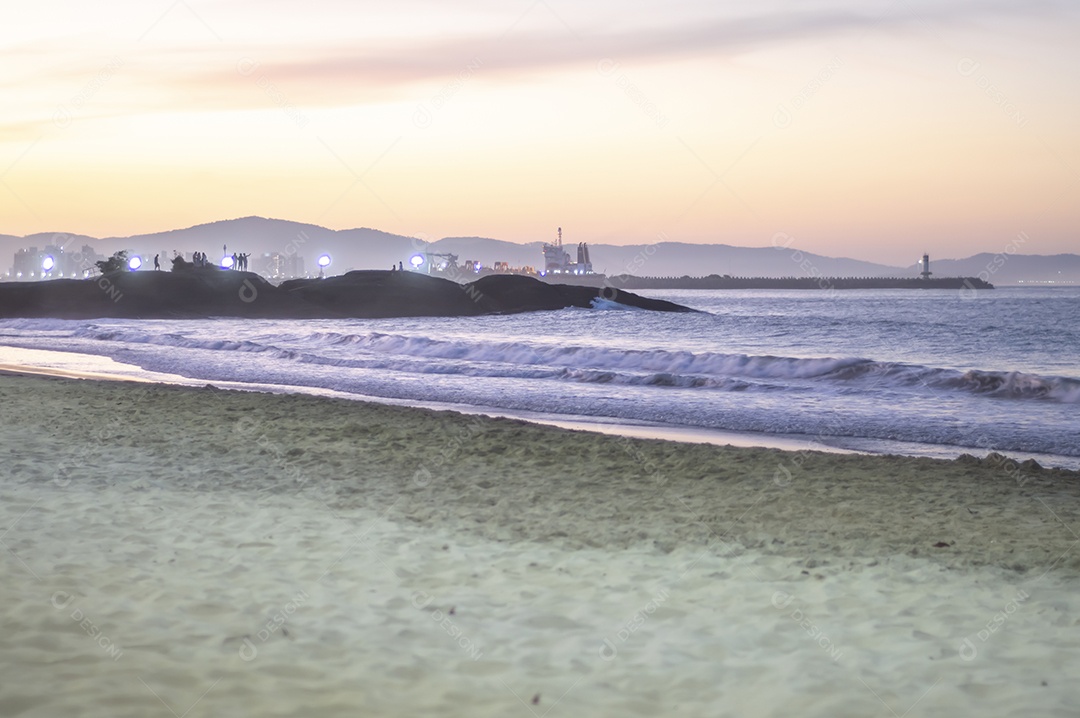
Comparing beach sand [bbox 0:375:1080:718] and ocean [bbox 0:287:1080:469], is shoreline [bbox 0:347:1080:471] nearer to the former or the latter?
ocean [bbox 0:287:1080:469]

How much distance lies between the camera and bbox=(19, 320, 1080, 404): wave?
21781mm

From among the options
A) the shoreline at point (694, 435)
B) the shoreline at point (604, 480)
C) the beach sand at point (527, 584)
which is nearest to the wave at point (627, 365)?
the shoreline at point (694, 435)

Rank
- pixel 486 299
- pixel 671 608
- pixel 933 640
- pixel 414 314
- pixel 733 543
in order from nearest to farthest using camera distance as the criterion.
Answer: pixel 933 640 < pixel 671 608 < pixel 733 543 < pixel 414 314 < pixel 486 299

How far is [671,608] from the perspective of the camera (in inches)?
234

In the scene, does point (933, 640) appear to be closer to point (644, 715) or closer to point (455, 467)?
point (644, 715)

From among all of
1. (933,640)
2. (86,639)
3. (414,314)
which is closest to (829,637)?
(933,640)

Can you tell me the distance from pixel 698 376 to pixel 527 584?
17.8 meters

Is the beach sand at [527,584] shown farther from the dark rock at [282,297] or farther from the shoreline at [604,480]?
the dark rock at [282,297]

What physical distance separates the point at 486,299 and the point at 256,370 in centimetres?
4777

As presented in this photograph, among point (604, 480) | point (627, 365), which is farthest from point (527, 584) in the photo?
point (627, 365)

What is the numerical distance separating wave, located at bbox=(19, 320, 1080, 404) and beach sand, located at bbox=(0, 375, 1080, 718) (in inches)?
422

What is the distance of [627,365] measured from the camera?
94.8 feet

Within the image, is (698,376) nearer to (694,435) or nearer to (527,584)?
(694,435)

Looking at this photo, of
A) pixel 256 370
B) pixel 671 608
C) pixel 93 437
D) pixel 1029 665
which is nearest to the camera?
pixel 1029 665
